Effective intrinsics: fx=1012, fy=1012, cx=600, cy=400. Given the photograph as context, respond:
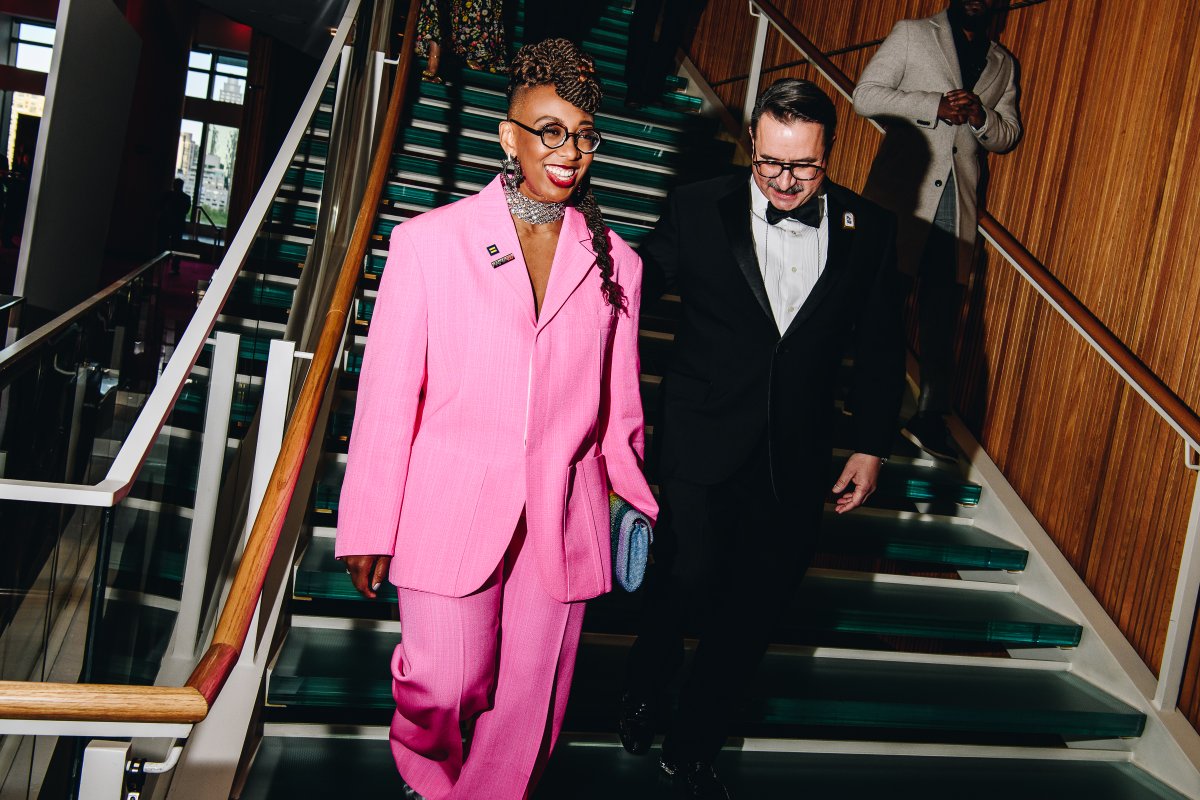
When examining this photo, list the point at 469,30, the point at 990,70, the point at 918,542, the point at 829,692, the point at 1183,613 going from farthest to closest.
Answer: the point at 469,30 → the point at 990,70 → the point at 918,542 → the point at 1183,613 → the point at 829,692

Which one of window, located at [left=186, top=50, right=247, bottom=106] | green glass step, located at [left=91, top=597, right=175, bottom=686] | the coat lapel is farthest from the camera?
window, located at [left=186, top=50, right=247, bottom=106]

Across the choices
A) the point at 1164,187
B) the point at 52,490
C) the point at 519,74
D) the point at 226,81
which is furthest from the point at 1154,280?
the point at 226,81

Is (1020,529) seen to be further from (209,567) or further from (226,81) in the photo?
(226,81)

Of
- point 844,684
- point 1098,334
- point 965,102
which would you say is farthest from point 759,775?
point 965,102

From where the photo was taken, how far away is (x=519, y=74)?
1.77m

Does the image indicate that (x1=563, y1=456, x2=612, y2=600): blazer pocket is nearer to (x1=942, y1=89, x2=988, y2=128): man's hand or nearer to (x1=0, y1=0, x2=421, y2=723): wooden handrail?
(x1=0, y1=0, x2=421, y2=723): wooden handrail

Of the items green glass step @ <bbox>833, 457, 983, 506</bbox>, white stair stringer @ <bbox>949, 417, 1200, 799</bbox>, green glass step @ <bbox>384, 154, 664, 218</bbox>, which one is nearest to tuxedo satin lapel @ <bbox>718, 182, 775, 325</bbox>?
green glass step @ <bbox>833, 457, 983, 506</bbox>

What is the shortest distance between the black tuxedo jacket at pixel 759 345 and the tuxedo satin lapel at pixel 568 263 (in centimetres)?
42

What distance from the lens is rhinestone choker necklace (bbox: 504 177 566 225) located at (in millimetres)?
1800

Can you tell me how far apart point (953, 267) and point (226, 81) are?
22.3 m

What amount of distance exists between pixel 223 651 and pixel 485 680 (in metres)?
0.53

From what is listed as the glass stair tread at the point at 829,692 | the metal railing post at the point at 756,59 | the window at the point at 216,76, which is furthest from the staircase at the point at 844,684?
the window at the point at 216,76

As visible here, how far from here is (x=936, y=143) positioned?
376cm

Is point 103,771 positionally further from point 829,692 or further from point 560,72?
point 829,692
